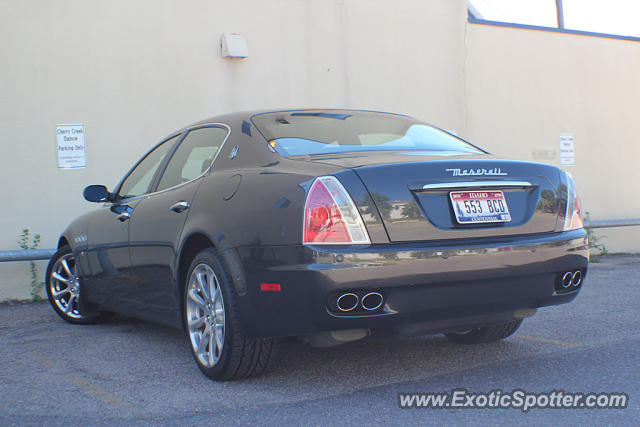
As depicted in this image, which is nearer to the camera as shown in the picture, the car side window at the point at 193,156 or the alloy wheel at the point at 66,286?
the car side window at the point at 193,156

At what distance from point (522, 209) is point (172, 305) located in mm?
2112

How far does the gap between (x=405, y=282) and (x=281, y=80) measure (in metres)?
6.68

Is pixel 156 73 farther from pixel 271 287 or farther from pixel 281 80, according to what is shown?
pixel 271 287

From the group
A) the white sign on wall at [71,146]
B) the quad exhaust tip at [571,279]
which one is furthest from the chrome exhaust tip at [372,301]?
the white sign on wall at [71,146]

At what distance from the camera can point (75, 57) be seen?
8328 millimetres

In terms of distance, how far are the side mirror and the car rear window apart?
5.72 ft

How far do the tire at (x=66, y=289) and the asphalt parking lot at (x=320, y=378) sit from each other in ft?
1.40

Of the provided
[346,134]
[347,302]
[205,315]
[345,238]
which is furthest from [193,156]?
[347,302]

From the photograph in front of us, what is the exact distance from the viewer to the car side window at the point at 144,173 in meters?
5.16

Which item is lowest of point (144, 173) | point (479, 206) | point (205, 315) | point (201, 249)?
point (205, 315)

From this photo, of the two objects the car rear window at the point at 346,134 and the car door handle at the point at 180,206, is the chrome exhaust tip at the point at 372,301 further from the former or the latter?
the car door handle at the point at 180,206

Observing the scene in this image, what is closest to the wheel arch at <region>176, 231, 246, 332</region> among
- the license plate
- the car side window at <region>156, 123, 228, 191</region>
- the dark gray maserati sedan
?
the dark gray maserati sedan

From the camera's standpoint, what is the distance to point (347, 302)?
A: 3270 millimetres

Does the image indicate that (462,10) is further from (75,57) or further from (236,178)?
(236,178)
